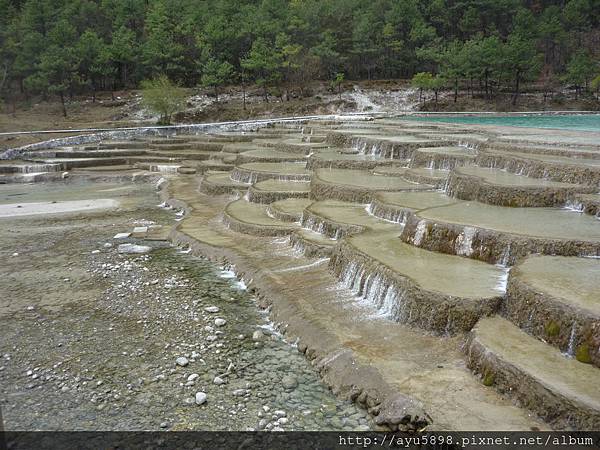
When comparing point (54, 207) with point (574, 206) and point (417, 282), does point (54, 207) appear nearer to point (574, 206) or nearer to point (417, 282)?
point (417, 282)

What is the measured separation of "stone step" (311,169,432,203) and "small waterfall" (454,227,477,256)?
4.65 metres

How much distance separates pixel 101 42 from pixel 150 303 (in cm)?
5197

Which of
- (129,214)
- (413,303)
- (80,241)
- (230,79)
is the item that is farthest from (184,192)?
(230,79)

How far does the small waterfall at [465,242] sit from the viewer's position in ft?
32.3

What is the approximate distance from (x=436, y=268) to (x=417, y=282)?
36.8 inches

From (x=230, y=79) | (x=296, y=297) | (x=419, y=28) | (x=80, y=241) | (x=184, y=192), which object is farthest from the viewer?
(x=419, y=28)

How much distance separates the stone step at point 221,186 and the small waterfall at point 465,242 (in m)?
10.6

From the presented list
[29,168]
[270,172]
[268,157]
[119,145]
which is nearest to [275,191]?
[270,172]

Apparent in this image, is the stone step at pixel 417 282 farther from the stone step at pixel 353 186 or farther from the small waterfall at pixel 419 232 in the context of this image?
the stone step at pixel 353 186

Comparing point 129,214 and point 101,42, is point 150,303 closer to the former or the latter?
point 129,214

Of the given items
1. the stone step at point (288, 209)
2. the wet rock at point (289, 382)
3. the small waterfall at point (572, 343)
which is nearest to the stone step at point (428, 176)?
the stone step at point (288, 209)

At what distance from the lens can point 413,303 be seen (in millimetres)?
Result: 8336

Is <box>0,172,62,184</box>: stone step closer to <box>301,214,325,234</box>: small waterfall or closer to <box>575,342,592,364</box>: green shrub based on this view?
<box>301,214,325,234</box>: small waterfall

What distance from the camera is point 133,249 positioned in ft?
46.5
